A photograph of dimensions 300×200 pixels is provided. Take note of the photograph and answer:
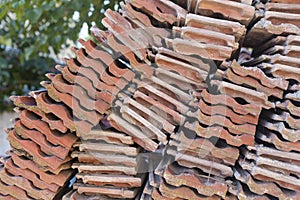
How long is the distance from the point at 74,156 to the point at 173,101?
0.24 metres

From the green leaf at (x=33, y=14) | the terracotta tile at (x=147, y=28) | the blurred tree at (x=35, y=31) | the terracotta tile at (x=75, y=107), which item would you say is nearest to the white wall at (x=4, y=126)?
the blurred tree at (x=35, y=31)

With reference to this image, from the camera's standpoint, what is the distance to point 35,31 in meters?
2.21

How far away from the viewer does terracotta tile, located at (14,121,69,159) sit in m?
0.68

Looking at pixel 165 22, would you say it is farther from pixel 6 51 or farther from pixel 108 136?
pixel 6 51

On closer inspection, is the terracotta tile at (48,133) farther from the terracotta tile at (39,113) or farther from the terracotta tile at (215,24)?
the terracotta tile at (215,24)

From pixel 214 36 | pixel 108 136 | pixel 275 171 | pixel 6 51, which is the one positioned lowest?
pixel 275 171

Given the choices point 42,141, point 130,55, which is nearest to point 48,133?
point 42,141

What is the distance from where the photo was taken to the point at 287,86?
63 cm

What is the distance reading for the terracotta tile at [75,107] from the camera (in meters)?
0.66

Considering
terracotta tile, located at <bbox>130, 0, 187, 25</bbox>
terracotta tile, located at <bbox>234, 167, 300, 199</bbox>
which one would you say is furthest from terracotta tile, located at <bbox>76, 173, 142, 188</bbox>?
terracotta tile, located at <bbox>130, 0, 187, 25</bbox>

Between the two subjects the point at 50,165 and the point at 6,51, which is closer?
the point at 50,165

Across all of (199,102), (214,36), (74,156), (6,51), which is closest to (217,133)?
(199,102)

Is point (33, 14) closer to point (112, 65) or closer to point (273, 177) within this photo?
point (112, 65)

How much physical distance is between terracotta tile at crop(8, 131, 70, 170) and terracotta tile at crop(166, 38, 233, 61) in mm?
336
